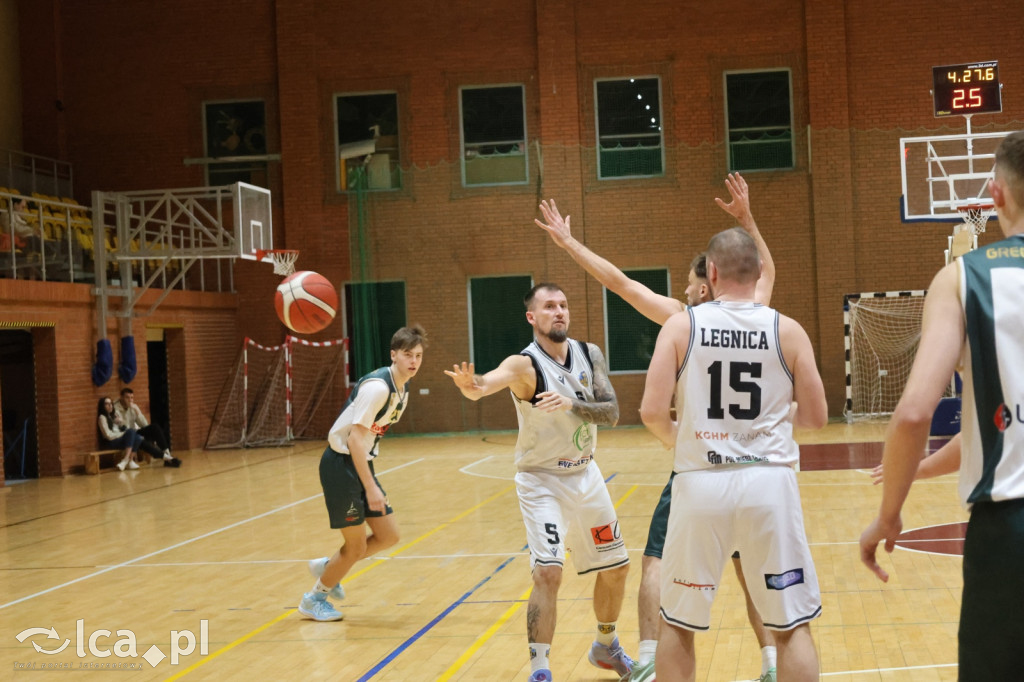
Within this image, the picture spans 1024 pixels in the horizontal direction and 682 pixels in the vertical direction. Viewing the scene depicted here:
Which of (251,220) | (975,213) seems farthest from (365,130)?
(975,213)

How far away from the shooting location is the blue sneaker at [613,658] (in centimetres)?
502

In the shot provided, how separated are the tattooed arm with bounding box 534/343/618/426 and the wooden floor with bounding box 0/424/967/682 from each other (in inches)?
49.3

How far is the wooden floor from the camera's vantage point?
5.43 metres

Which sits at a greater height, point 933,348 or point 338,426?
point 933,348

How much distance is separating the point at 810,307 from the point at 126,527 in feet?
41.8

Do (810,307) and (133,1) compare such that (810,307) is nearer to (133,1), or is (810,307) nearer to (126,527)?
(126,527)

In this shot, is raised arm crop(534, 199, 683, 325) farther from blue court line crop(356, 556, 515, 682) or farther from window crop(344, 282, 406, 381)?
window crop(344, 282, 406, 381)

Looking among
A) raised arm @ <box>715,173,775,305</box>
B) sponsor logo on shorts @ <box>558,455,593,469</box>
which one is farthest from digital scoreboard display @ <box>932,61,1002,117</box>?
sponsor logo on shorts @ <box>558,455,593,469</box>

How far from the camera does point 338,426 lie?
21.0 feet

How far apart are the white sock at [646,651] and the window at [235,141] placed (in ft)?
56.9

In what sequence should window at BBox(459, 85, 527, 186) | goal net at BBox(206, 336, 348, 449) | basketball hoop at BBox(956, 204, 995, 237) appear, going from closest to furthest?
basketball hoop at BBox(956, 204, 995, 237) → goal net at BBox(206, 336, 348, 449) → window at BBox(459, 85, 527, 186)

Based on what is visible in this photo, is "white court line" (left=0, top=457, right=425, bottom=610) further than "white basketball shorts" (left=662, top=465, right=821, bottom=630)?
Yes

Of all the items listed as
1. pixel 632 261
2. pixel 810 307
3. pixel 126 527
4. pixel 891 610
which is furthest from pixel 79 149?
pixel 891 610

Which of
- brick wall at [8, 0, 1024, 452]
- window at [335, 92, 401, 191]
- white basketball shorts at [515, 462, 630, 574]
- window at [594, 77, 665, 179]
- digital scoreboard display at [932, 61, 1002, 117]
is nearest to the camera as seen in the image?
white basketball shorts at [515, 462, 630, 574]
